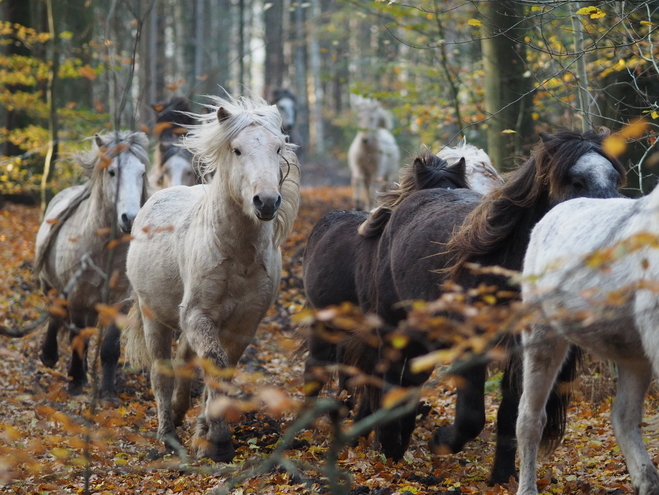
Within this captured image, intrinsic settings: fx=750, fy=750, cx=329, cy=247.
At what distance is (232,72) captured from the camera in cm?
4803

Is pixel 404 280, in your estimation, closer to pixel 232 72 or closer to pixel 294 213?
pixel 294 213

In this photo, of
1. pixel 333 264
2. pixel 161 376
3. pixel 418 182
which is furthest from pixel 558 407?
pixel 161 376

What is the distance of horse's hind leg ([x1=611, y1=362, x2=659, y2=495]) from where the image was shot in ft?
11.8

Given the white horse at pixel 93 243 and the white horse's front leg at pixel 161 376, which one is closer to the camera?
the white horse's front leg at pixel 161 376

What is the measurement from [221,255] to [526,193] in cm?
228

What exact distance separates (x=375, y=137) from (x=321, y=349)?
11.7m

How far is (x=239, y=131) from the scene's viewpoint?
18.0 ft

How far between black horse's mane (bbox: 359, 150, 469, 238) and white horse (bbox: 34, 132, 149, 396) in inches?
93.7

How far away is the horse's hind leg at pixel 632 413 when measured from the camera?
3592mm

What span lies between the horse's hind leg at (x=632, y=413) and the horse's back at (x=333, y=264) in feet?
9.21

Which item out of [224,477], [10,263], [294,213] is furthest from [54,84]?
[224,477]

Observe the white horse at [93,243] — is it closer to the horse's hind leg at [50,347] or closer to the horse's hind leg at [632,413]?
the horse's hind leg at [50,347]

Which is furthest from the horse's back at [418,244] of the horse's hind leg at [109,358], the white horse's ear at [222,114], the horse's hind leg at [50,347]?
the horse's hind leg at [50,347]

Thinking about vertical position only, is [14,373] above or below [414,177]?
below
